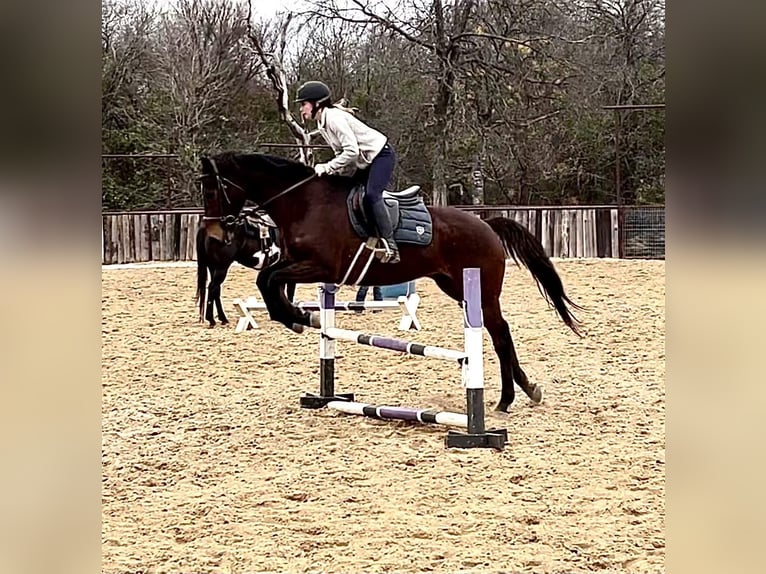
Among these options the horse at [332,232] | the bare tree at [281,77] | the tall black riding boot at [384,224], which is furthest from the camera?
the bare tree at [281,77]

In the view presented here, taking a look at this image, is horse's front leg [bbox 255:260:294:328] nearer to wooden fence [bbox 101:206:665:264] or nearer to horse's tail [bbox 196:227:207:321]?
horse's tail [bbox 196:227:207:321]

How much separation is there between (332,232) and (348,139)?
56 centimetres

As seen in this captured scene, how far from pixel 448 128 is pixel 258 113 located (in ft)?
12.8

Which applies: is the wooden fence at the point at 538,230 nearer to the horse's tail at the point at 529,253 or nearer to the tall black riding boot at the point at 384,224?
the horse's tail at the point at 529,253

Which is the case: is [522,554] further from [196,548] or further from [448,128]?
[448,128]

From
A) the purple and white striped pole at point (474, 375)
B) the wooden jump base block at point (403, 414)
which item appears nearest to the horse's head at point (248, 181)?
the wooden jump base block at point (403, 414)

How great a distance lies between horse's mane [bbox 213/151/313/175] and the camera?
202 inches

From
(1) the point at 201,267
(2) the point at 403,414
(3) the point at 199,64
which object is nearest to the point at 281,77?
(3) the point at 199,64

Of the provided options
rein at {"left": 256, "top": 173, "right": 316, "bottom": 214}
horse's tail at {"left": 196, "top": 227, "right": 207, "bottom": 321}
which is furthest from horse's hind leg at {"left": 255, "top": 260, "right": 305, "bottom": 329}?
horse's tail at {"left": 196, "top": 227, "right": 207, "bottom": 321}

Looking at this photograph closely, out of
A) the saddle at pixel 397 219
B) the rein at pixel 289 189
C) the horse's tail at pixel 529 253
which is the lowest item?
the horse's tail at pixel 529 253

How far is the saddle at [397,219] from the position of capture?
4965mm

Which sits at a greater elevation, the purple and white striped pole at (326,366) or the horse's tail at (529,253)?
the horse's tail at (529,253)

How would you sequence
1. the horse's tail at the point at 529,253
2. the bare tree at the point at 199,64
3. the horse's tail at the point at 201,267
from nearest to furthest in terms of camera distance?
1. the horse's tail at the point at 529,253
2. the horse's tail at the point at 201,267
3. the bare tree at the point at 199,64
